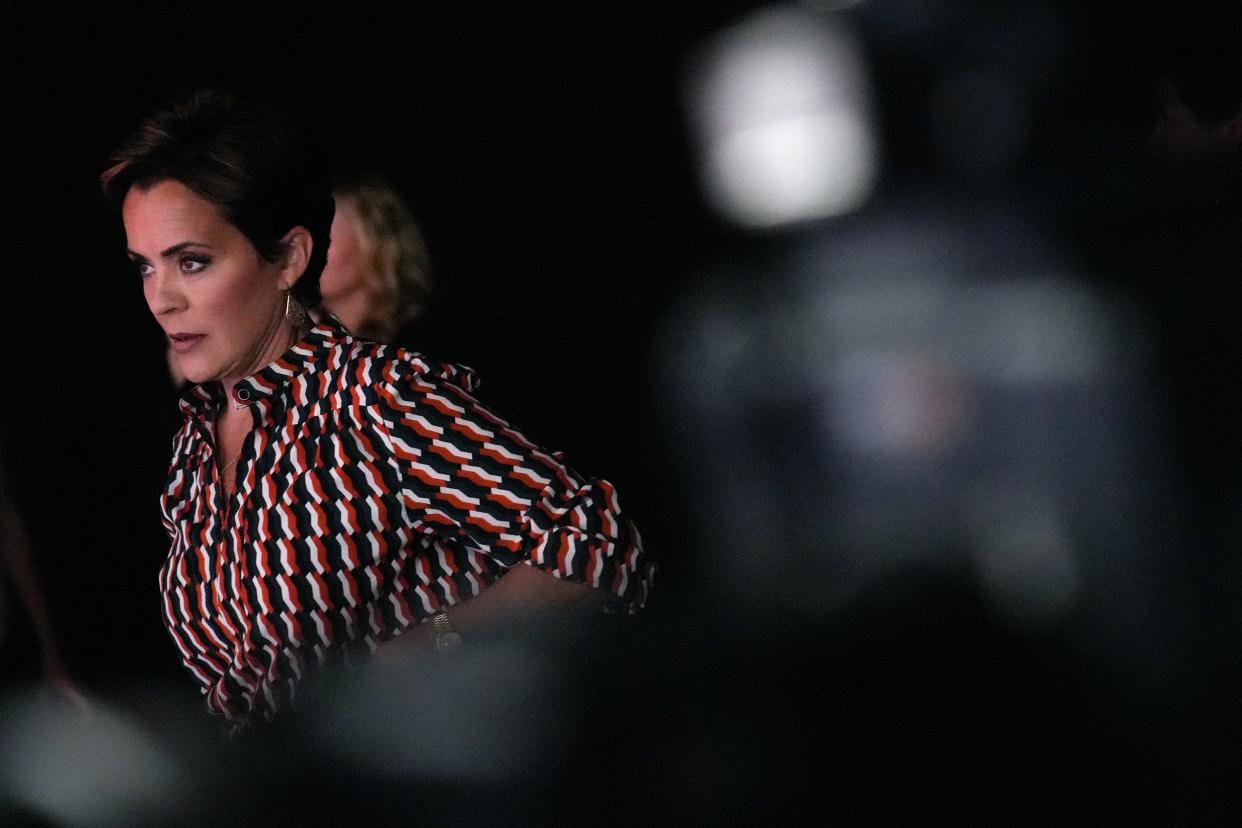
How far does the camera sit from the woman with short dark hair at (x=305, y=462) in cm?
93

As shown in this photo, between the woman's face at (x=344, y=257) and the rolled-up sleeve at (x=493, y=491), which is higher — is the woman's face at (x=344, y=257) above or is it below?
above

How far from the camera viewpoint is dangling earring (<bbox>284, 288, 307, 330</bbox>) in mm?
993

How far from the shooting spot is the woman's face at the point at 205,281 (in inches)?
37.9

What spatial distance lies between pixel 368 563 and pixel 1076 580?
22.1 inches

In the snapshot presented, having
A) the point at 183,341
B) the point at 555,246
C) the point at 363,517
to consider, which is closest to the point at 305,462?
the point at 363,517

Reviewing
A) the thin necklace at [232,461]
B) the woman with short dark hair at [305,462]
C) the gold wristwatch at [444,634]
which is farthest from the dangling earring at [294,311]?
the gold wristwatch at [444,634]

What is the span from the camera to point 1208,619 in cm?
93

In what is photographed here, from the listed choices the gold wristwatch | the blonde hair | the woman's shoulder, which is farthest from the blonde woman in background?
the gold wristwatch

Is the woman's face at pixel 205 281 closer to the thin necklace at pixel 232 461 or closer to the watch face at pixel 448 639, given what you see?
the thin necklace at pixel 232 461

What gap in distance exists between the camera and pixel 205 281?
978 millimetres

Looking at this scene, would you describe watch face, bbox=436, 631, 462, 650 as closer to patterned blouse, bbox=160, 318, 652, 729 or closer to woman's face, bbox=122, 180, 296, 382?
patterned blouse, bbox=160, 318, 652, 729

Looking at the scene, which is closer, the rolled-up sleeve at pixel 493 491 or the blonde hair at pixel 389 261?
the rolled-up sleeve at pixel 493 491

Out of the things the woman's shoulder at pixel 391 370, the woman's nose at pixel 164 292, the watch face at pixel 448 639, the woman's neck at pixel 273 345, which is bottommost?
the watch face at pixel 448 639

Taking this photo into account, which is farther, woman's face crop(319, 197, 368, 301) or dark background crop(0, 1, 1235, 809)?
woman's face crop(319, 197, 368, 301)
